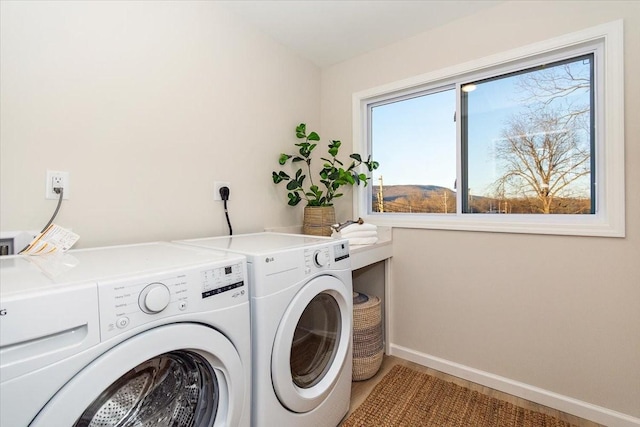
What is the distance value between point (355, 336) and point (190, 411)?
1107 mm

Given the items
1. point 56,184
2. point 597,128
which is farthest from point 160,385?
point 597,128

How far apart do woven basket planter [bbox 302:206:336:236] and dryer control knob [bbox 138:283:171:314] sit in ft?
4.32

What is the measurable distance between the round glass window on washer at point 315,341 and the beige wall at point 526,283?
0.85 m

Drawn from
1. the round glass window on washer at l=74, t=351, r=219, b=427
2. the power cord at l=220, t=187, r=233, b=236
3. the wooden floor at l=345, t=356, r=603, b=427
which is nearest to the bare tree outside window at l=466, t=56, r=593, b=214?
the wooden floor at l=345, t=356, r=603, b=427

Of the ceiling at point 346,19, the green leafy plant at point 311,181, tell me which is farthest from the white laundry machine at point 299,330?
the ceiling at point 346,19

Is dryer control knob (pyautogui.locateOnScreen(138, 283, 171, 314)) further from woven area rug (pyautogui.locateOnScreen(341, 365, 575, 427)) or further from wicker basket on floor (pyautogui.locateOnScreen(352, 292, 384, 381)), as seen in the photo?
wicker basket on floor (pyautogui.locateOnScreen(352, 292, 384, 381))

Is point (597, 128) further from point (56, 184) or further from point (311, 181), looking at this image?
point (56, 184)

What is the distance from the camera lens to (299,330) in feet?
4.20

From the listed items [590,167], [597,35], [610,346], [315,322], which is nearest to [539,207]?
[590,167]

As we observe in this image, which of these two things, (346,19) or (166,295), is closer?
(166,295)

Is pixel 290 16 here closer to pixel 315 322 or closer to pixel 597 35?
pixel 597 35

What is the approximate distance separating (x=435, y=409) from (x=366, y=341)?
488 millimetres

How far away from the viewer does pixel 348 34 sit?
2.04m

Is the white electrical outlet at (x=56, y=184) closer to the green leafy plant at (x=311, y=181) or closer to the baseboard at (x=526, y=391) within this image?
the green leafy plant at (x=311, y=181)
